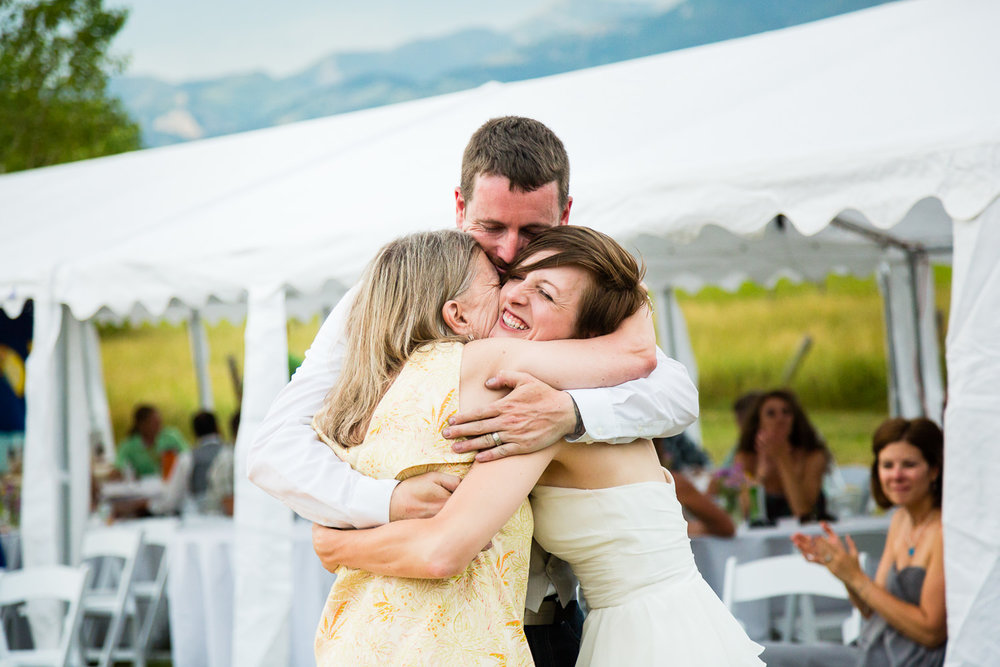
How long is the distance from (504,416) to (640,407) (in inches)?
12.5

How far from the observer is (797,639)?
508 cm

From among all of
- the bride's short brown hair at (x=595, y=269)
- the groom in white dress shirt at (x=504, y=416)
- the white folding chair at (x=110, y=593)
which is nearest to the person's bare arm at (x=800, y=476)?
the white folding chair at (x=110, y=593)

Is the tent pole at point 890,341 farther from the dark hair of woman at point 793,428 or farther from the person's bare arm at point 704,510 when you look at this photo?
the person's bare arm at point 704,510

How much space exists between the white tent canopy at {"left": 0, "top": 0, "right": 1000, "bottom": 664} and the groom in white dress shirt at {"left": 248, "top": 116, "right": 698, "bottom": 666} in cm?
149

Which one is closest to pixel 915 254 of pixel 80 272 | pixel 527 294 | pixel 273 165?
pixel 273 165

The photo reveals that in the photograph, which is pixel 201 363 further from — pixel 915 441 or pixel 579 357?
pixel 579 357

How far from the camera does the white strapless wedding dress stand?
5.91ft

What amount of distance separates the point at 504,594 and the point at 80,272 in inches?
157

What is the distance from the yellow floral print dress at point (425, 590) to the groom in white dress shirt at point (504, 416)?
4 cm

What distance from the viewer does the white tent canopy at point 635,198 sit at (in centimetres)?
313

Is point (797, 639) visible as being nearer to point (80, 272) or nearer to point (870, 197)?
point (870, 197)

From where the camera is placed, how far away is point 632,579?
186cm

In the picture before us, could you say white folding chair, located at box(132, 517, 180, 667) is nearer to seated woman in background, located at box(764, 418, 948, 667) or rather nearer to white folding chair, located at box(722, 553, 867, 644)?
white folding chair, located at box(722, 553, 867, 644)

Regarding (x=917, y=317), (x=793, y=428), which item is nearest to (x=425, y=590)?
(x=793, y=428)
